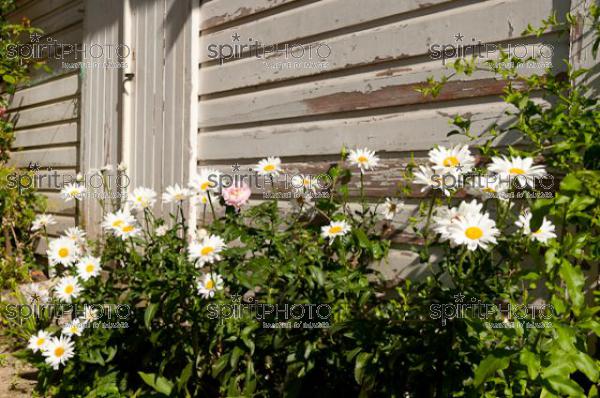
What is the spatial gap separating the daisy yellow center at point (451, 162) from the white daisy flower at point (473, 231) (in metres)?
0.23

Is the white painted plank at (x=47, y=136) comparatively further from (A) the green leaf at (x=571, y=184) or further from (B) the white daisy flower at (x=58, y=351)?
(A) the green leaf at (x=571, y=184)

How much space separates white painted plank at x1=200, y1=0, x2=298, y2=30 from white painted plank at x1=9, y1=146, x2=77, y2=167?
2.12 metres

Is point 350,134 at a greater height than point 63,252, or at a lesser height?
greater

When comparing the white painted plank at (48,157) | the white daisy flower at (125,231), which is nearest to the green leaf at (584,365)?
the white daisy flower at (125,231)

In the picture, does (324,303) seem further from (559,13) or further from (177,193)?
(559,13)

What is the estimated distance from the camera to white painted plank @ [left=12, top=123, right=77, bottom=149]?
519 centimetres

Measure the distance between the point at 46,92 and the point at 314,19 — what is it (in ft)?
11.7

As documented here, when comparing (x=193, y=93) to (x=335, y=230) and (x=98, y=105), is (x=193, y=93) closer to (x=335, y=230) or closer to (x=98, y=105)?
(x=98, y=105)

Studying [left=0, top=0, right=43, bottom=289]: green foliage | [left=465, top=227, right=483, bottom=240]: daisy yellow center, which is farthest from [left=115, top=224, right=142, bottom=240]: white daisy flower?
[left=0, top=0, right=43, bottom=289]: green foliage

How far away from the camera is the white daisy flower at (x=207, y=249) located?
2025 mm

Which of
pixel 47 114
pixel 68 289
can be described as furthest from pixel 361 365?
pixel 47 114

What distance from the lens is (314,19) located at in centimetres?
302

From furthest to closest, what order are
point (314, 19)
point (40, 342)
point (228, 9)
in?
point (228, 9)
point (314, 19)
point (40, 342)

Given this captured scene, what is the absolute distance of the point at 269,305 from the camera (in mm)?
2209
